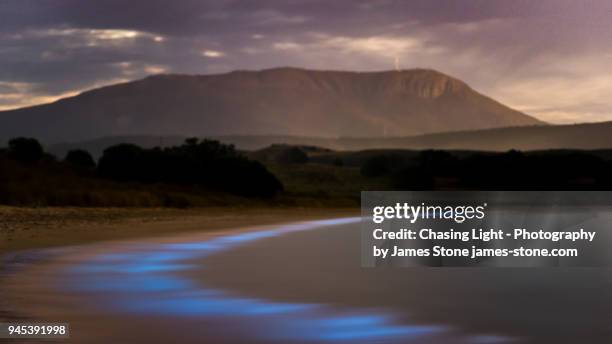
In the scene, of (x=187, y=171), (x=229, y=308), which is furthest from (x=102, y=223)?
(x=187, y=171)

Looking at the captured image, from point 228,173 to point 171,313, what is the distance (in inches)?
1991

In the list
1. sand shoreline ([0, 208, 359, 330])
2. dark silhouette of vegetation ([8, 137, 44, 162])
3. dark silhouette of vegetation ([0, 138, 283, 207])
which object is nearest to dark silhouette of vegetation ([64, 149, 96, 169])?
dark silhouette of vegetation ([0, 138, 283, 207])

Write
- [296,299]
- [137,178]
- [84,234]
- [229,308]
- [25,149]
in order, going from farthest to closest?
[25,149]
[137,178]
[84,234]
[296,299]
[229,308]

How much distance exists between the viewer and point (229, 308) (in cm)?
1462

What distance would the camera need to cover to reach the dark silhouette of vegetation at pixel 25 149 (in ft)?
212

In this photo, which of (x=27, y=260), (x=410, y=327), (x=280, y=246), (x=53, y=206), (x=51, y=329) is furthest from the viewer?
(x=53, y=206)

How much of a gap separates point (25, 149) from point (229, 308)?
181ft

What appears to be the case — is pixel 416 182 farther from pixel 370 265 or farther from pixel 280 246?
pixel 370 265

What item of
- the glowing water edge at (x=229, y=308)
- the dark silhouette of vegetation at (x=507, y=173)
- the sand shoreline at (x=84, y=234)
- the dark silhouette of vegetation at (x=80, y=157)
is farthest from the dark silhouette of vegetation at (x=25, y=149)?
the glowing water edge at (x=229, y=308)

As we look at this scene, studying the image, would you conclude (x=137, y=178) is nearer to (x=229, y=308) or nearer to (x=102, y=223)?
(x=102, y=223)

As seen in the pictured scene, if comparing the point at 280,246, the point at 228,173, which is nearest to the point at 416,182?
the point at 228,173

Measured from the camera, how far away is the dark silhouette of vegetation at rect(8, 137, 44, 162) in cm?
6475

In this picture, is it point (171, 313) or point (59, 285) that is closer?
point (171, 313)

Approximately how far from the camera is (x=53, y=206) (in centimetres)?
4212
